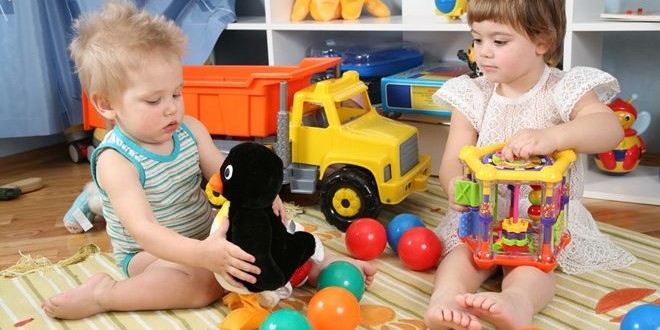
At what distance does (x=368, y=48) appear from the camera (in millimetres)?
2184

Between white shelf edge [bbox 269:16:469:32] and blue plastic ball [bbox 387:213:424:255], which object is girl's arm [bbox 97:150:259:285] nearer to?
blue plastic ball [bbox 387:213:424:255]

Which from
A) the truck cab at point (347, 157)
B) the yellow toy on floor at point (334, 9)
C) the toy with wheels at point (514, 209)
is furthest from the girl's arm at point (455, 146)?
the yellow toy on floor at point (334, 9)

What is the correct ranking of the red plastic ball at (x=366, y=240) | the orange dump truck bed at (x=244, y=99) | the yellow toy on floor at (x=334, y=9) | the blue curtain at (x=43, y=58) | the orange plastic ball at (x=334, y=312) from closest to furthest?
the orange plastic ball at (x=334, y=312) < the red plastic ball at (x=366, y=240) < the orange dump truck bed at (x=244, y=99) < the blue curtain at (x=43, y=58) < the yellow toy on floor at (x=334, y=9)

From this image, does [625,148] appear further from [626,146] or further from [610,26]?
[610,26]

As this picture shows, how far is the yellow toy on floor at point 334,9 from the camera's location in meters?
2.15

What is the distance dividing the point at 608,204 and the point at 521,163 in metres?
0.68

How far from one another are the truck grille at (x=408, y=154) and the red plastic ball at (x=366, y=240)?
240 millimetres

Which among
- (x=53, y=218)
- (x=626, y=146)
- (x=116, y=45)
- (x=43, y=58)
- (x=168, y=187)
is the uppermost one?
(x=116, y=45)

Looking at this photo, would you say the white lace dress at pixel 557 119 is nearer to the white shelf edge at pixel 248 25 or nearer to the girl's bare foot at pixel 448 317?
the girl's bare foot at pixel 448 317

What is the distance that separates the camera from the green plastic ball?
1.17 meters

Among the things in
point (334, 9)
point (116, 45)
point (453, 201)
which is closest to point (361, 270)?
point (453, 201)

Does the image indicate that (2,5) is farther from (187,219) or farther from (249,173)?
(249,173)

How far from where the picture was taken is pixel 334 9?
2166 millimetres

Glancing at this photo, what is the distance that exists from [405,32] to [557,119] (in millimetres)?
1046
